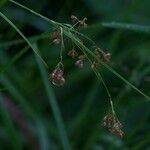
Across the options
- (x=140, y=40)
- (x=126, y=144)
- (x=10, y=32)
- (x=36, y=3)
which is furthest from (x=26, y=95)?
(x=140, y=40)

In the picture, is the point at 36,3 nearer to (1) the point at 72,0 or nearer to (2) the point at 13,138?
(1) the point at 72,0

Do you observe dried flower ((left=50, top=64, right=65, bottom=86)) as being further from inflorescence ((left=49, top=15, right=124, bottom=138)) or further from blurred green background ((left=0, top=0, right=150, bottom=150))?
blurred green background ((left=0, top=0, right=150, bottom=150))

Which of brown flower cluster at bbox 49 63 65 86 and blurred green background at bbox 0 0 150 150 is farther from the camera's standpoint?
blurred green background at bbox 0 0 150 150

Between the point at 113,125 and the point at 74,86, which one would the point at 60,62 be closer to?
the point at 113,125

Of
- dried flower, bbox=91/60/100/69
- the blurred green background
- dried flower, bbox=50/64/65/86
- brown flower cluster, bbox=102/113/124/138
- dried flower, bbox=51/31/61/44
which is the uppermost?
the blurred green background

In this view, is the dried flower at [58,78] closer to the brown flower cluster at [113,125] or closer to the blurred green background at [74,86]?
the brown flower cluster at [113,125]

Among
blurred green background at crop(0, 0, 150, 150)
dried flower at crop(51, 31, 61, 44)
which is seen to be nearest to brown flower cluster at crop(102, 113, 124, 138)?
dried flower at crop(51, 31, 61, 44)

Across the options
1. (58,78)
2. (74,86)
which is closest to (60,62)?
(58,78)
